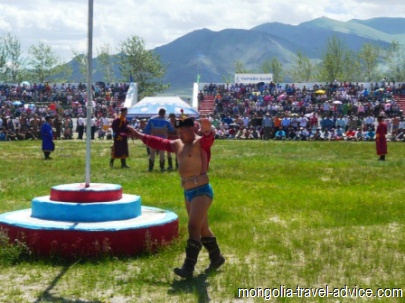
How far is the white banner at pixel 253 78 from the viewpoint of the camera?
66312mm

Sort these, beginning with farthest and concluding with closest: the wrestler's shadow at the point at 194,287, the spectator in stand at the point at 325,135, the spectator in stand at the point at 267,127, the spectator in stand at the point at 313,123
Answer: the spectator in stand at the point at 313,123, the spectator in stand at the point at 267,127, the spectator in stand at the point at 325,135, the wrestler's shadow at the point at 194,287

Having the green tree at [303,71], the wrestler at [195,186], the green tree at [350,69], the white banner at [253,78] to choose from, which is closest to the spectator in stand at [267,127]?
the white banner at [253,78]

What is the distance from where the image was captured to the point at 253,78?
67250mm

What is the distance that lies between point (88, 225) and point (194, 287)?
5.70 ft

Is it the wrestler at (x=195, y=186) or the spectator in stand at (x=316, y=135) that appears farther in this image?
the spectator in stand at (x=316, y=135)

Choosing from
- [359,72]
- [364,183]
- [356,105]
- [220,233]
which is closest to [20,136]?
[356,105]

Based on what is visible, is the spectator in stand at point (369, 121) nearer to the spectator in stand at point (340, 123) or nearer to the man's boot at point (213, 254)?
the spectator in stand at point (340, 123)

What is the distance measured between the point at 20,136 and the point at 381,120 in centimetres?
2112

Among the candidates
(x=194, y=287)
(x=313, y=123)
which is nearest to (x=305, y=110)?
(x=313, y=123)

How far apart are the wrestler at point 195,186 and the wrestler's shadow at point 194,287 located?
9 centimetres

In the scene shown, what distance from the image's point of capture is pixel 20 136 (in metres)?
40.5

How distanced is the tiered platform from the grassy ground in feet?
0.50

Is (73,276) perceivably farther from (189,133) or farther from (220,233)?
(220,233)

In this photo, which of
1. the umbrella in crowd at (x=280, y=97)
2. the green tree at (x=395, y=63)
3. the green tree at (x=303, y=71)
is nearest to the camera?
the umbrella in crowd at (x=280, y=97)
